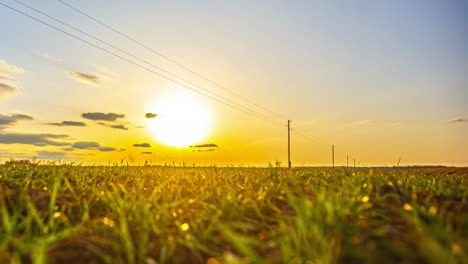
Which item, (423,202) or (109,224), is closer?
(109,224)

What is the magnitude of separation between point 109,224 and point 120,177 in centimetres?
367

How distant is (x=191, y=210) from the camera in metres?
3.58

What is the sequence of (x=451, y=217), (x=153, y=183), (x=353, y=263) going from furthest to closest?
(x=153, y=183), (x=451, y=217), (x=353, y=263)

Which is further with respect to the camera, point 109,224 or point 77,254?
point 109,224

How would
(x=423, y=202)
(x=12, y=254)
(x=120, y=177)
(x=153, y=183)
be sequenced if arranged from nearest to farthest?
1. (x=12, y=254)
2. (x=423, y=202)
3. (x=153, y=183)
4. (x=120, y=177)

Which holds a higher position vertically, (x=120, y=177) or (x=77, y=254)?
(x=120, y=177)

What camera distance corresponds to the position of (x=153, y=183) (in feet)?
18.3

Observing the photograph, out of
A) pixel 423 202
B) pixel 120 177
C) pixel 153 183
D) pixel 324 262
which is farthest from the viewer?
pixel 120 177

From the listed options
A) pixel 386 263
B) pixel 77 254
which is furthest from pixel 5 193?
pixel 386 263

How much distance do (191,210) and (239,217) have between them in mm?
723

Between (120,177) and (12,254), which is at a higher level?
(120,177)

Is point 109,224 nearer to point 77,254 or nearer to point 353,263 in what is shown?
point 77,254

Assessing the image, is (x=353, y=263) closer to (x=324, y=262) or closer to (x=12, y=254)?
(x=324, y=262)

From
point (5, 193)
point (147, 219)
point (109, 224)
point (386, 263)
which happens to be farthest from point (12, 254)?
point (386, 263)
